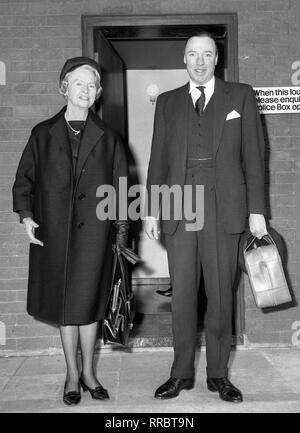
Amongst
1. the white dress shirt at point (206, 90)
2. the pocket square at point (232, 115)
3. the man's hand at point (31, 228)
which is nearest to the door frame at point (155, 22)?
the white dress shirt at point (206, 90)

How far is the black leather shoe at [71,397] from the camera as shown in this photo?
9.49 ft

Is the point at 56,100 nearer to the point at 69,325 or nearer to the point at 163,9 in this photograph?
the point at 163,9

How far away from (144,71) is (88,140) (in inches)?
172

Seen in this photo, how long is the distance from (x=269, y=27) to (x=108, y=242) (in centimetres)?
231

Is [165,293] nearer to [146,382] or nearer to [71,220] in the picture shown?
[146,382]

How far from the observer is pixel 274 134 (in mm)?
4066

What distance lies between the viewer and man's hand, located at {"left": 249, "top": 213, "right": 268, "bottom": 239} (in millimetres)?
2908

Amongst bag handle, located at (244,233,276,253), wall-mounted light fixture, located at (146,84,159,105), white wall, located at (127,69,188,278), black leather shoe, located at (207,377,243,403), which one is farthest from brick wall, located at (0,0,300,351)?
white wall, located at (127,69,188,278)

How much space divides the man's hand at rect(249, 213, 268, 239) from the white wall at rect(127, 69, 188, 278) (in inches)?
166

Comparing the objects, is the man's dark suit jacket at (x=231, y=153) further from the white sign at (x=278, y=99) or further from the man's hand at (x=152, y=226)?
the white sign at (x=278, y=99)

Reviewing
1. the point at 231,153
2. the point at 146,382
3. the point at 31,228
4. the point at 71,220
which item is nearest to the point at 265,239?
the point at 231,153

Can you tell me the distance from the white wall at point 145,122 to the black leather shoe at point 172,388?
4079mm

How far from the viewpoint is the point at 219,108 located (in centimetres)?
293

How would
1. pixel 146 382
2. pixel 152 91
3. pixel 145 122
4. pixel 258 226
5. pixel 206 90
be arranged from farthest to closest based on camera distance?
pixel 145 122 < pixel 152 91 < pixel 146 382 < pixel 206 90 < pixel 258 226
